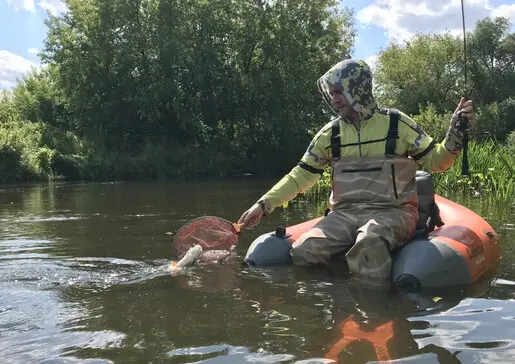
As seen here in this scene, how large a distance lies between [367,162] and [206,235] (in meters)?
1.59

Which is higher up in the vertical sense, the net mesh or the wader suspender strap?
the wader suspender strap

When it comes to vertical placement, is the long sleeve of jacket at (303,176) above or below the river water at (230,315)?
above

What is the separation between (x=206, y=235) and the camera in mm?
4879

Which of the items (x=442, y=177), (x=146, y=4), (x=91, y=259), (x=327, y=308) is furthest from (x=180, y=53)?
(x=327, y=308)

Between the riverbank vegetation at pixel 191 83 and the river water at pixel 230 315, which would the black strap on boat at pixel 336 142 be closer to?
the river water at pixel 230 315

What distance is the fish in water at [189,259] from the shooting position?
455 cm

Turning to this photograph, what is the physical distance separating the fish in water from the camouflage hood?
1.70 meters

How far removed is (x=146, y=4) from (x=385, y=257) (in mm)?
29314

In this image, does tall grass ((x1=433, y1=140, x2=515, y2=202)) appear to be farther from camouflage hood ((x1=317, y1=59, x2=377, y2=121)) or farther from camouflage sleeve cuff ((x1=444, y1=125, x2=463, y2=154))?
camouflage hood ((x1=317, y1=59, x2=377, y2=121))

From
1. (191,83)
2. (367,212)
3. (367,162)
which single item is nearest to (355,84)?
(367,162)

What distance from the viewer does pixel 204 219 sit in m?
4.80

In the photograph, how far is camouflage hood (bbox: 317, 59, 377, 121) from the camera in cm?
405

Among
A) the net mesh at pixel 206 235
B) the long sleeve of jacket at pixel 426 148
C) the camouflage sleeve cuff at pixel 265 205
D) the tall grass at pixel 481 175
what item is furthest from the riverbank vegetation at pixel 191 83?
the long sleeve of jacket at pixel 426 148

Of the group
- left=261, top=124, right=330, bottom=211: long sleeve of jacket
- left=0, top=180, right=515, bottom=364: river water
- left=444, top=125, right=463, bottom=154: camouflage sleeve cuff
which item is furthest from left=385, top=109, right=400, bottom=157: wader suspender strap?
left=0, top=180, right=515, bottom=364: river water
